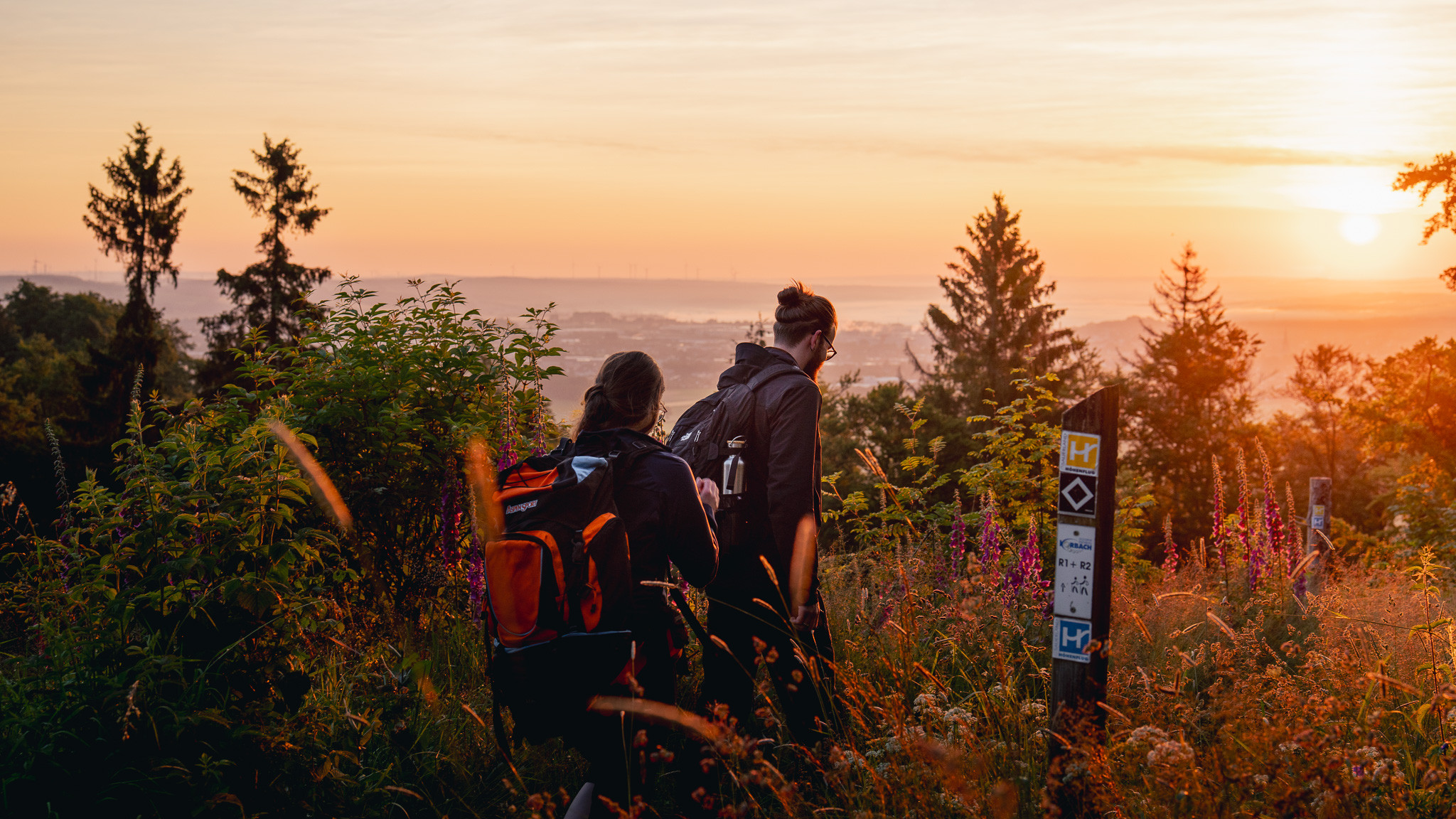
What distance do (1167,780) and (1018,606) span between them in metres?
1.92

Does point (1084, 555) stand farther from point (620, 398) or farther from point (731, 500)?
point (620, 398)

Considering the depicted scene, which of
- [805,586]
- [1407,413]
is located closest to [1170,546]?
[805,586]

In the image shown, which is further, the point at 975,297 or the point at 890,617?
the point at 975,297

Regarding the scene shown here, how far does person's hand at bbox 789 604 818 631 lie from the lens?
336cm

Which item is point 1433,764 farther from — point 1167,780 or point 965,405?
point 965,405

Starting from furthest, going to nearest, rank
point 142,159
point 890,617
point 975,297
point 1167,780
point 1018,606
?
1. point 975,297
2. point 142,159
3. point 1018,606
4. point 890,617
5. point 1167,780

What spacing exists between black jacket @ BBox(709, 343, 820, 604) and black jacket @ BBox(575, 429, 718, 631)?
38cm

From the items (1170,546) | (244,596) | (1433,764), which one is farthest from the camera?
(1170,546)

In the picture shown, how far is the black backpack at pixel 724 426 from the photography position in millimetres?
3488

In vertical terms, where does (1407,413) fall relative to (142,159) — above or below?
below

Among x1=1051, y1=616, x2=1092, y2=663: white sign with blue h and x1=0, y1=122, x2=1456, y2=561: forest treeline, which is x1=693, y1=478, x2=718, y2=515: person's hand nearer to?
x1=1051, y1=616, x2=1092, y2=663: white sign with blue h

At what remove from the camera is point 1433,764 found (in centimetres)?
285

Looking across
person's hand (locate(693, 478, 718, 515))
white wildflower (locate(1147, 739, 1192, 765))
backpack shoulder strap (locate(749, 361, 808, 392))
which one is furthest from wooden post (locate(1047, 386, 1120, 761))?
person's hand (locate(693, 478, 718, 515))

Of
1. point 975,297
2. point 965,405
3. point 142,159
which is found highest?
point 142,159
